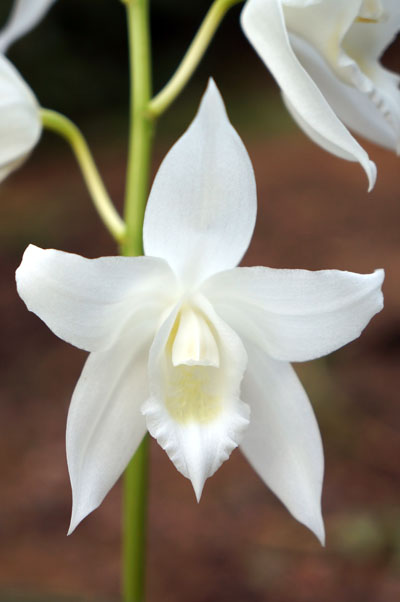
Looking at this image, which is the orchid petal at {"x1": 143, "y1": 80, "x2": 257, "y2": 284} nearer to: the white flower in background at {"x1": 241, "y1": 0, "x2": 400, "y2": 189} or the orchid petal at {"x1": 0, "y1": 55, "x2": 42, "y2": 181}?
the white flower in background at {"x1": 241, "y1": 0, "x2": 400, "y2": 189}

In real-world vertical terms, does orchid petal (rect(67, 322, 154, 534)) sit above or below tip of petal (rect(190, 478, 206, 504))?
below

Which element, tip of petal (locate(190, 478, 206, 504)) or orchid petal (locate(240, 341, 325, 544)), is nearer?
tip of petal (locate(190, 478, 206, 504))

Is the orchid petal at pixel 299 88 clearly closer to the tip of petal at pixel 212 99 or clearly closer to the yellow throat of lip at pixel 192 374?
the tip of petal at pixel 212 99

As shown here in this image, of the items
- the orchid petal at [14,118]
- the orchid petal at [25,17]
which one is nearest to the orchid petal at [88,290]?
the orchid petal at [14,118]

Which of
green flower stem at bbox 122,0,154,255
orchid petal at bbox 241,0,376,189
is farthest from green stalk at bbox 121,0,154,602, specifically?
orchid petal at bbox 241,0,376,189

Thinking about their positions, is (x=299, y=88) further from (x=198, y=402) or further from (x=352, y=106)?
(x=198, y=402)

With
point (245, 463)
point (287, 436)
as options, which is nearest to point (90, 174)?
point (287, 436)
